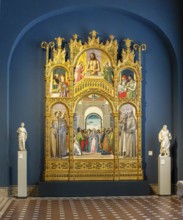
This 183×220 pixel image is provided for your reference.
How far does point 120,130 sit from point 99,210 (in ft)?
12.7

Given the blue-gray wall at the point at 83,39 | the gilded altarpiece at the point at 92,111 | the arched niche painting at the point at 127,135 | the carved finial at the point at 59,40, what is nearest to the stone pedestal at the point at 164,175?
the blue-gray wall at the point at 83,39

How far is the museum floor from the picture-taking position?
12445 millimetres

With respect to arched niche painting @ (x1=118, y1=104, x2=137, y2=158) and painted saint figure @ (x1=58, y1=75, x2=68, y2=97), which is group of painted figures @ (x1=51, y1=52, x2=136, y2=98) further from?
arched niche painting @ (x1=118, y1=104, x2=137, y2=158)

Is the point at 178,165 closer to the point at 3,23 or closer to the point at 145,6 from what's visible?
the point at 145,6

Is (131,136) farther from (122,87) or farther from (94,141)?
(122,87)

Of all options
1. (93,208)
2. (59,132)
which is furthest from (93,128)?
(93,208)

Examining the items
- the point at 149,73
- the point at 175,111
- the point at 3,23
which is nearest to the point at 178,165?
the point at 175,111

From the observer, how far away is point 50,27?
16750 millimetres

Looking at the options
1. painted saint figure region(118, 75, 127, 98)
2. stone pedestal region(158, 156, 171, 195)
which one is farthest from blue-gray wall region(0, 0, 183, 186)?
painted saint figure region(118, 75, 127, 98)

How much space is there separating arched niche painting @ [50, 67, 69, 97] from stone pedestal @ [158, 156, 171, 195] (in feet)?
12.4

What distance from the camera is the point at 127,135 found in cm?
1658

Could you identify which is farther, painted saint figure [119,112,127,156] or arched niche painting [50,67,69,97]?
painted saint figure [119,112,127,156]

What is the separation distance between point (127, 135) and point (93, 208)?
142 inches

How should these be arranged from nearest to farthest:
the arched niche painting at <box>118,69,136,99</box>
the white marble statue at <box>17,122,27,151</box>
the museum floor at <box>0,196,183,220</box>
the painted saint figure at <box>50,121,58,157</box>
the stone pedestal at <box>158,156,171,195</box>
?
the museum floor at <box>0,196,183,220</box> → the white marble statue at <box>17,122,27,151</box> → the stone pedestal at <box>158,156,171,195</box> → the painted saint figure at <box>50,121,58,157</box> → the arched niche painting at <box>118,69,136,99</box>
